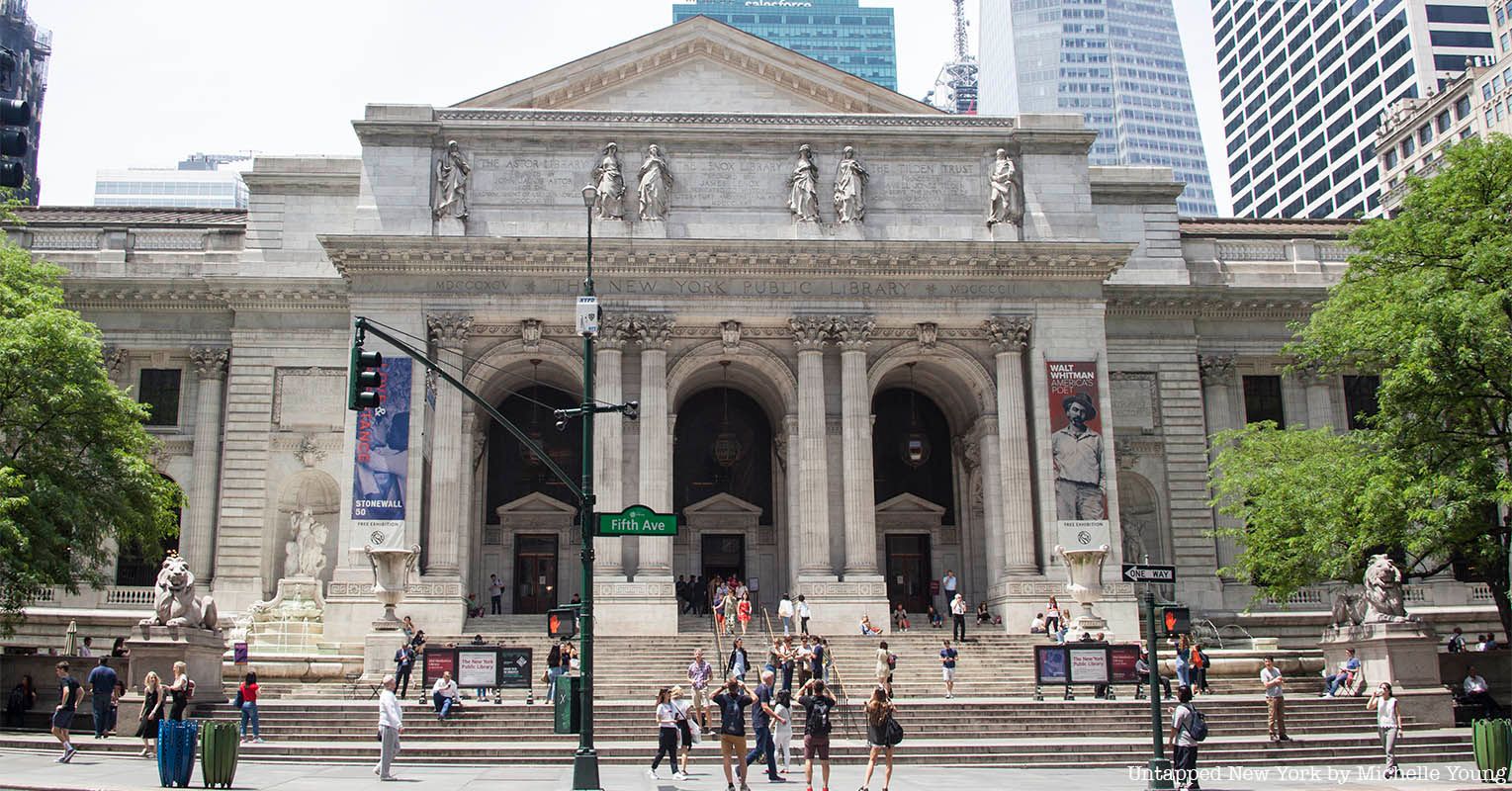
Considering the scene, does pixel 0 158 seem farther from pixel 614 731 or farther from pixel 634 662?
pixel 634 662

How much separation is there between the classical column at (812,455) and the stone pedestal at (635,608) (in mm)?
4532

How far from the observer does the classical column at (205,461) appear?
46.2 metres

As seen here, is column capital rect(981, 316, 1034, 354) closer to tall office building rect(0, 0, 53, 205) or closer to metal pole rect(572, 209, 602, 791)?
metal pole rect(572, 209, 602, 791)

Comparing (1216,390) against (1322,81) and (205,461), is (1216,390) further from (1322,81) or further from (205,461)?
(1322,81)

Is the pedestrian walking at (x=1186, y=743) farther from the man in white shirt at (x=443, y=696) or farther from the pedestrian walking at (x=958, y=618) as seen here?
the pedestrian walking at (x=958, y=618)

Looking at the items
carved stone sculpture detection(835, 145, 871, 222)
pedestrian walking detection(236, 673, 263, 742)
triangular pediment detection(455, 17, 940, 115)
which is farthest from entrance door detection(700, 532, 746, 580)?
pedestrian walking detection(236, 673, 263, 742)

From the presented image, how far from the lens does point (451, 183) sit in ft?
143

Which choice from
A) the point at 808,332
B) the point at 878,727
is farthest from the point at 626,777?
the point at 808,332

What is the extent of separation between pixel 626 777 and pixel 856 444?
21183mm

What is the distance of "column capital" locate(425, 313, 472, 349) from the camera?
42.7 meters

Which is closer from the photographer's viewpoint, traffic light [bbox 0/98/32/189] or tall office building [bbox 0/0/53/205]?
traffic light [bbox 0/98/32/189]

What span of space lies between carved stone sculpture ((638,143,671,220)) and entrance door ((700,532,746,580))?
41.4ft

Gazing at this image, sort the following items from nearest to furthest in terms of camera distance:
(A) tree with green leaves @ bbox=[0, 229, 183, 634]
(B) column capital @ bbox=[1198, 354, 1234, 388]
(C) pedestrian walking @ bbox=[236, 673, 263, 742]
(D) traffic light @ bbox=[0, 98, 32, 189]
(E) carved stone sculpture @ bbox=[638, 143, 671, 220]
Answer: (D) traffic light @ bbox=[0, 98, 32, 189]
(C) pedestrian walking @ bbox=[236, 673, 263, 742]
(A) tree with green leaves @ bbox=[0, 229, 183, 634]
(E) carved stone sculpture @ bbox=[638, 143, 671, 220]
(B) column capital @ bbox=[1198, 354, 1234, 388]

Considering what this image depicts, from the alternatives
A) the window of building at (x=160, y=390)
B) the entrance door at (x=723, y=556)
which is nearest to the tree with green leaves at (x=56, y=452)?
the window of building at (x=160, y=390)
